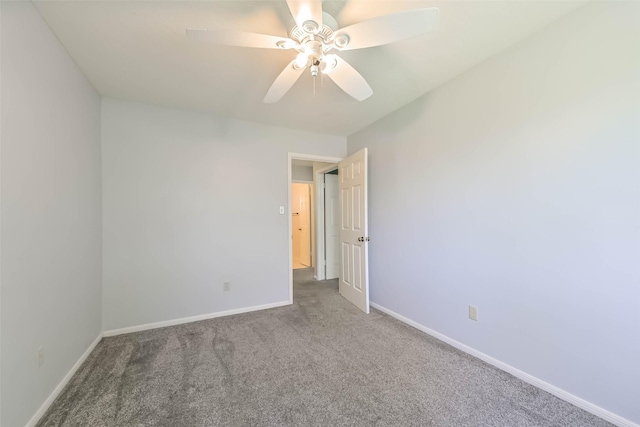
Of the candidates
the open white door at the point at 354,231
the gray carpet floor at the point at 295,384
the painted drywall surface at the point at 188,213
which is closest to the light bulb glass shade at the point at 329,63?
the open white door at the point at 354,231

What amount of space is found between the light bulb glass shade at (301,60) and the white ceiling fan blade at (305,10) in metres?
0.20

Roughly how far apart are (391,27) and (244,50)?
109cm

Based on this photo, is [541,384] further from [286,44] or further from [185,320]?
[185,320]

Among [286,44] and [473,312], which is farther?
[473,312]

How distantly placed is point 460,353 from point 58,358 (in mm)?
2941

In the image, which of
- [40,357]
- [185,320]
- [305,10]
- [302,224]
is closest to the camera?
[305,10]

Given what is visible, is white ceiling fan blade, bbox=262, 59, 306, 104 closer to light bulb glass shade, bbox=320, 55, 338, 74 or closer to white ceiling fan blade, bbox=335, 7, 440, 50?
light bulb glass shade, bbox=320, 55, 338, 74

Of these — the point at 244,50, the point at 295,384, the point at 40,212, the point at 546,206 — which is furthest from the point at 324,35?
the point at 295,384

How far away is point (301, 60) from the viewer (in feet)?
4.82

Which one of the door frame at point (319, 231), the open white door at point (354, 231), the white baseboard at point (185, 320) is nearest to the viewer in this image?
the white baseboard at point (185, 320)

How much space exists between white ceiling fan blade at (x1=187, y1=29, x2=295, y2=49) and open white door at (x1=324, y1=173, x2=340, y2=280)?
3.27 metres

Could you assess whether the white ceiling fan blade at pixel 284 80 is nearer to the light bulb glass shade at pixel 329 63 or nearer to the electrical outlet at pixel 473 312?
the light bulb glass shade at pixel 329 63

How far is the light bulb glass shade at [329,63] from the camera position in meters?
1.49

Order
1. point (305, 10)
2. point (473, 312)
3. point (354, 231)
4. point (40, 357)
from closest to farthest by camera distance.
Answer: point (305, 10), point (40, 357), point (473, 312), point (354, 231)
